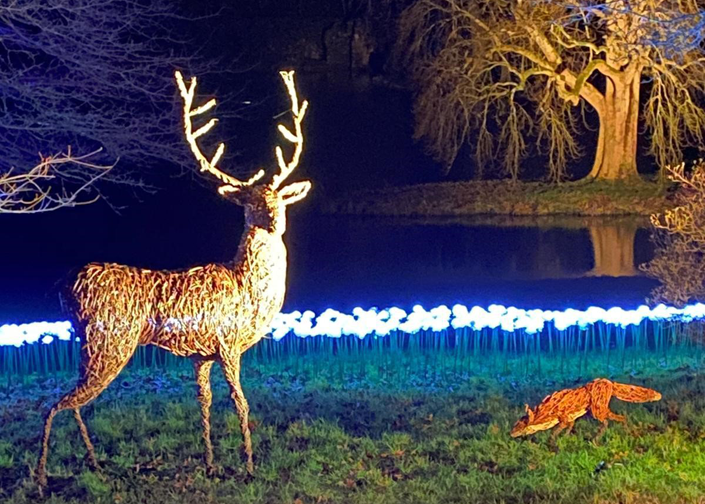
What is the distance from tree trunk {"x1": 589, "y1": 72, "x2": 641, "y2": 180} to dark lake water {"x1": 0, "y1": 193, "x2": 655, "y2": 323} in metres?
3.79

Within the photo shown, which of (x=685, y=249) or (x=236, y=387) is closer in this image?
(x=236, y=387)

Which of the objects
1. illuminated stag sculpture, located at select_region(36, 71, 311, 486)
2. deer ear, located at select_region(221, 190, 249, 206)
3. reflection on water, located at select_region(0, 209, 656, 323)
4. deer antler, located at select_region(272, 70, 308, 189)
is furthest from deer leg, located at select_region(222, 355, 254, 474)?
reflection on water, located at select_region(0, 209, 656, 323)

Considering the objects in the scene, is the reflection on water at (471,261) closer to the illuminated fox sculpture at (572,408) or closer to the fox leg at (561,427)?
the illuminated fox sculpture at (572,408)

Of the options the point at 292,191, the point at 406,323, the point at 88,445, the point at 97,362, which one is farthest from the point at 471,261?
the point at 97,362

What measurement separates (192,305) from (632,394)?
2.80 m

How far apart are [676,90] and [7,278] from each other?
16077 mm

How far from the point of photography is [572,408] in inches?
223

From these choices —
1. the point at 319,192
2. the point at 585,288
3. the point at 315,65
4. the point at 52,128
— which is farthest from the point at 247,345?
the point at 315,65

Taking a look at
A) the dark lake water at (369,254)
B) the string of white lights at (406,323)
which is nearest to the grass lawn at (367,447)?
the string of white lights at (406,323)

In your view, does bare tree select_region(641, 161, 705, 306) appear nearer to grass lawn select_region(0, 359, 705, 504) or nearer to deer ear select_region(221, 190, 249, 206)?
grass lawn select_region(0, 359, 705, 504)

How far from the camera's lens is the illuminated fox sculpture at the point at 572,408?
5613 millimetres

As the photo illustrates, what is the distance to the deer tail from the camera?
5789mm

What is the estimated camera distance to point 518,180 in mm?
25141

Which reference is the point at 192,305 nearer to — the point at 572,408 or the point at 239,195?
the point at 239,195
